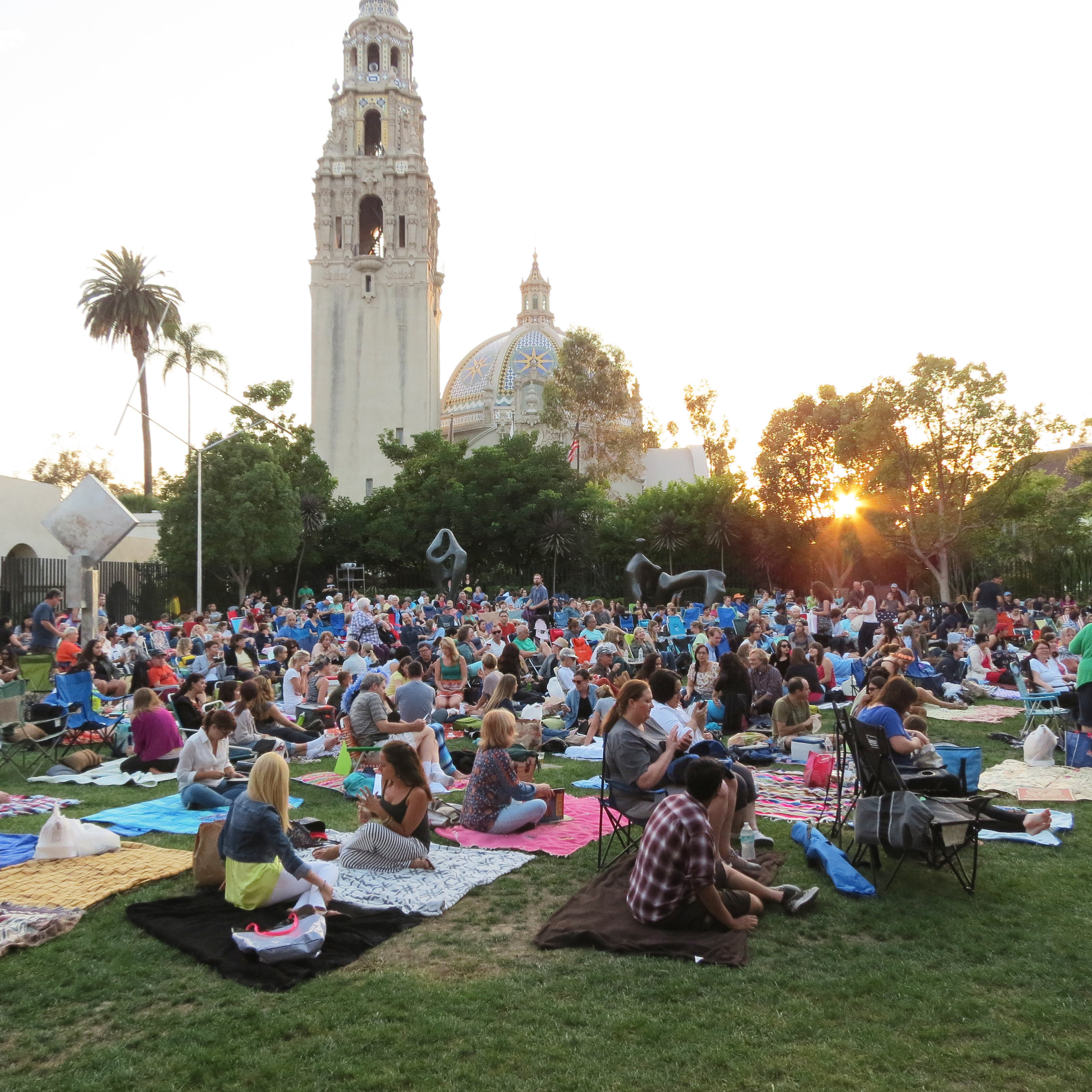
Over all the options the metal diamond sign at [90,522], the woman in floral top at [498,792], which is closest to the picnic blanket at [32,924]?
the woman in floral top at [498,792]

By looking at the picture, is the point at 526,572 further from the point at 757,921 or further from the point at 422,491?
the point at 757,921

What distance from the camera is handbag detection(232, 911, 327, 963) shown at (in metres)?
4.50

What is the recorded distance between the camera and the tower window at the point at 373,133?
5731 cm

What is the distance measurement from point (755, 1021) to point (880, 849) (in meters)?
2.63

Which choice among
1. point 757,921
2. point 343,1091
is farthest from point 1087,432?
point 343,1091

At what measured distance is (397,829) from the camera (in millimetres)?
5965

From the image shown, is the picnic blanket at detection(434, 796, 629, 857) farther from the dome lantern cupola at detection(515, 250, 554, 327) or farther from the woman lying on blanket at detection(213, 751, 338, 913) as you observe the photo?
the dome lantern cupola at detection(515, 250, 554, 327)

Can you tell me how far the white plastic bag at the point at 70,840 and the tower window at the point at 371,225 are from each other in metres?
54.3

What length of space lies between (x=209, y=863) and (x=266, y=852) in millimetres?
669

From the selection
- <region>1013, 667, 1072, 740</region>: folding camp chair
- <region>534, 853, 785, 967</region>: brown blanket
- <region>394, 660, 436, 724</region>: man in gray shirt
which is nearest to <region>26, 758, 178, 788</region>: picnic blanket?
<region>394, 660, 436, 724</region>: man in gray shirt

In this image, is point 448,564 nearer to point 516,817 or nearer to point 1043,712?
point 1043,712

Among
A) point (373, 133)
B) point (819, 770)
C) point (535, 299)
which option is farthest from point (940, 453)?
point (535, 299)

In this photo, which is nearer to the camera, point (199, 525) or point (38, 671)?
point (38, 671)

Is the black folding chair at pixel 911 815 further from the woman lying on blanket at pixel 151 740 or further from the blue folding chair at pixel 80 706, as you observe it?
the blue folding chair at pixel 80 706
